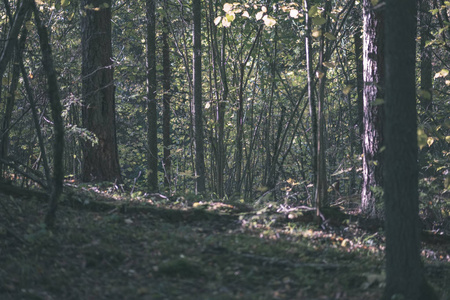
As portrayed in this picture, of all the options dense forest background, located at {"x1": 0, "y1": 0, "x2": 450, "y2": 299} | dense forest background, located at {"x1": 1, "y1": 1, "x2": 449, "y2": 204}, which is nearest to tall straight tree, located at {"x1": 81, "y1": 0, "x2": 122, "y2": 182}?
dense forest background, located at {"x1": 0, "y1": 0, "x2": 450, "y2": 299}

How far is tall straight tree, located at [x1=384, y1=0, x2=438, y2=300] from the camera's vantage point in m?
4.30

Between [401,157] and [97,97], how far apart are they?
684 centimetres

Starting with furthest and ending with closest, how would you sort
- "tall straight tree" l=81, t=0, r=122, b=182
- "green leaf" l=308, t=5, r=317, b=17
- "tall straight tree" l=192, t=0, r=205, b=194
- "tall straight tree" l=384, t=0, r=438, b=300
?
"tall straight tree" l=192, t=0, r=205, b=194
"tall straight tree" l=81, t=0, r=122, b=182
"green leaf" l=308, t=5, r=317, b=17
"tall straight tree" l=384, t=0, r=438, b=300

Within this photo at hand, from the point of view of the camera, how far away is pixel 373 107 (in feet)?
25.1

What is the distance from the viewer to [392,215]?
441cm

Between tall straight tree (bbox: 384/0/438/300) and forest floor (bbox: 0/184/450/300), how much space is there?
42cm

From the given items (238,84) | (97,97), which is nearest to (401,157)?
(97,97)

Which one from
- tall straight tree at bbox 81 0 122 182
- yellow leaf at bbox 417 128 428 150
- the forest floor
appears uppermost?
tall straight tree at bbox 81 0 122 182

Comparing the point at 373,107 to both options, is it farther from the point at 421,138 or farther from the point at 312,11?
the point at 421,138

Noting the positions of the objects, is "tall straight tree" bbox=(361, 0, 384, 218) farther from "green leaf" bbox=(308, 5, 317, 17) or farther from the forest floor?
"green leaf" bbox=(308, 5, 317, 17)

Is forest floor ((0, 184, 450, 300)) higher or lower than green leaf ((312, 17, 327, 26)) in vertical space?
lower

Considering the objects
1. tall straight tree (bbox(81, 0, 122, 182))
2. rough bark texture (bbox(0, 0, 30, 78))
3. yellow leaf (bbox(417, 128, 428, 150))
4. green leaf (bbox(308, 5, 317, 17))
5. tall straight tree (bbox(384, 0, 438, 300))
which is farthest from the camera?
tall straight tree (bbox(81, 0, 122, 182))

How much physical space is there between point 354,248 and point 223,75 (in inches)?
229

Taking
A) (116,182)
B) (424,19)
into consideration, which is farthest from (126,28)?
(424,19)
